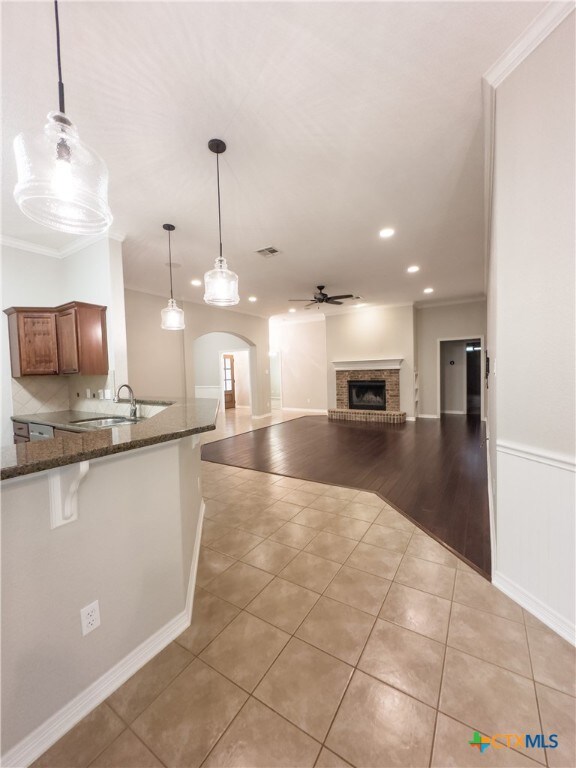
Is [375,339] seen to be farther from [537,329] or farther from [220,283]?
[537,329]

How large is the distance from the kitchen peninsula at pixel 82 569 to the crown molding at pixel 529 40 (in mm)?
2598

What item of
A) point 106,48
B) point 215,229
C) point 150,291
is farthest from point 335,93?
point 150,291

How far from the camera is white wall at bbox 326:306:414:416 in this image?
7961mm

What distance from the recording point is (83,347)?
3.42 metres

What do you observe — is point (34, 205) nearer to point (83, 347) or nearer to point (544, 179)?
point (83, 347)

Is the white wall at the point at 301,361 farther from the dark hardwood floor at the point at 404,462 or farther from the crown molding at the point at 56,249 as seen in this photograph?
the crown molding at the point at 56,249

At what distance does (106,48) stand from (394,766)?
3.35m

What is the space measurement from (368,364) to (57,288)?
6840mm

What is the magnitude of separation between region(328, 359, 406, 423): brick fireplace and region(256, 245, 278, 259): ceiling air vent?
15.6ft

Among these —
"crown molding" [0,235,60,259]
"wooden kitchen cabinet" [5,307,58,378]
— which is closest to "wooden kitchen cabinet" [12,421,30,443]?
"wooden kitchen cabinet" [5,307,58,378]

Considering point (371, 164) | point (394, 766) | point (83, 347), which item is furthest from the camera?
point (83, 347)

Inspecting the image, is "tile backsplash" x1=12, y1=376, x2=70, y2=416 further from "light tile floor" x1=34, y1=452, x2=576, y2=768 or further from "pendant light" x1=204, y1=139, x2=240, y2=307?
"light tile floor" x1=34, y1=452, x2=576, y2=768

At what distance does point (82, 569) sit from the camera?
4.13 ft

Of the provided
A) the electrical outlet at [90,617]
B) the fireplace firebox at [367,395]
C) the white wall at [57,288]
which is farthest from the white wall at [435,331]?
the electrical outlet at [90,617]
